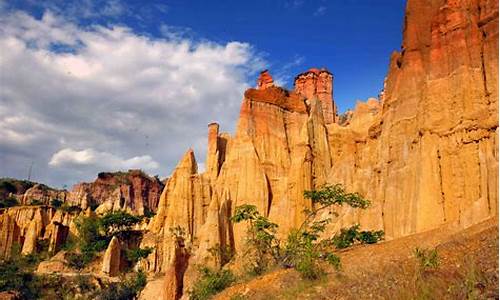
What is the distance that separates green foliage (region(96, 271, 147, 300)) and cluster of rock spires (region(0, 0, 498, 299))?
4.82m

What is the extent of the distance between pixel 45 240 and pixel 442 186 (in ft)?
150

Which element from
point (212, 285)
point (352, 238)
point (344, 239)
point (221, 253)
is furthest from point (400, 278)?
→ point (221, 253)

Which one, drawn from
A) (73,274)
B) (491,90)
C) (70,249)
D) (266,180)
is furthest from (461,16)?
(70,249)

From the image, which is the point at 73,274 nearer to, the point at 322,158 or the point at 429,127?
the point at 322,158

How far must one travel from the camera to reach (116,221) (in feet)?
189

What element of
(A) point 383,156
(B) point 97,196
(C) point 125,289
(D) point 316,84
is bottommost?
(C) point 125,289

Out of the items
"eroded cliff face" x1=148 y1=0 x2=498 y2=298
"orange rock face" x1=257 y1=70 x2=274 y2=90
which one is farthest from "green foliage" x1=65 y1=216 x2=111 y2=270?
"orange rock face" x1=257 y1=70 x2=274 y2=90

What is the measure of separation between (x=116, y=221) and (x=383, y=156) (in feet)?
115

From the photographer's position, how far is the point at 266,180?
48938 millimetres

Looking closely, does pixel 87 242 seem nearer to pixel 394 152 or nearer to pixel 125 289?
pixel 125 289

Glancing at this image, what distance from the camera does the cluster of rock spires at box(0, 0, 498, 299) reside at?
1133 inches

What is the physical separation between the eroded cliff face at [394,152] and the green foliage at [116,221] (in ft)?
20.7

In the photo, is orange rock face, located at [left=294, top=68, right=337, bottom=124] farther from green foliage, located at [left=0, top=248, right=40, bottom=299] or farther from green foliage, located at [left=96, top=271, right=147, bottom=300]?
green foliage, located at [left=0, top=248, right=40, bottom=299]

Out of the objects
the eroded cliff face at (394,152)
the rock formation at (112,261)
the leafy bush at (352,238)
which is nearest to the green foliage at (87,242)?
the rock formation at (112,261)
